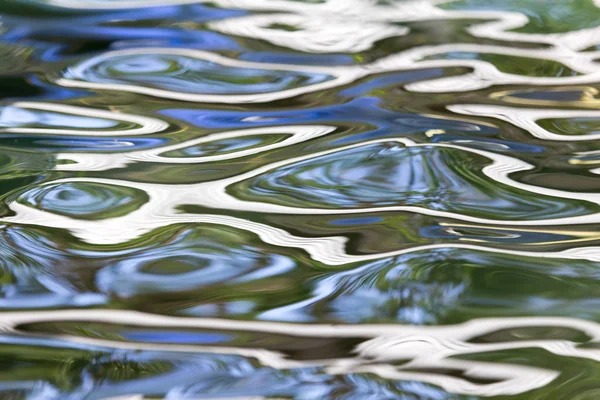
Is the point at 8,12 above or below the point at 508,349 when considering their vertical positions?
above

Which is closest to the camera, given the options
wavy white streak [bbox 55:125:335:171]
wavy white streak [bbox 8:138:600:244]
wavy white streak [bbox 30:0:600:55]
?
wavy white streak [bbox 8:138:600:244]

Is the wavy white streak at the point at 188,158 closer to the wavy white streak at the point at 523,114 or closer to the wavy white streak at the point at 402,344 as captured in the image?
the wavy white streak at the point at 523,114

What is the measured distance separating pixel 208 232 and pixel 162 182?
155 millimetres

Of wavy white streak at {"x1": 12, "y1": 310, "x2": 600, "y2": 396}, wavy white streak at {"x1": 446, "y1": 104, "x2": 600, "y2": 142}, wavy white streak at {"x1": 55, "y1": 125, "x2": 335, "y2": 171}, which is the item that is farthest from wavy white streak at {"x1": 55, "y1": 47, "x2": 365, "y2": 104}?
wavy white streak at {"x1": 12, "y1": 310, "x2": 600, "y2": 396}

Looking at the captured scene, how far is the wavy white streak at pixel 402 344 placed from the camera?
2.09 ft

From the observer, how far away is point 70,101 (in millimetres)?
1203

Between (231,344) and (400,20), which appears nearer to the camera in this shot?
(231,344)

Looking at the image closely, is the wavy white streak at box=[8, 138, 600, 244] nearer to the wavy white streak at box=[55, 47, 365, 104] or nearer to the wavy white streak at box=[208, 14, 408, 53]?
the wavy white streak at box=[55, 47, 365, 104]

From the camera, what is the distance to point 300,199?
946 millimetres

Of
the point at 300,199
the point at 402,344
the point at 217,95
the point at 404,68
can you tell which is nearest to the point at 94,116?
the point at 217,95

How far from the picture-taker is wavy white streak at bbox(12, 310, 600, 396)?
2.09ft

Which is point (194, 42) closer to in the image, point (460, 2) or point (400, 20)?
point (400, 20)

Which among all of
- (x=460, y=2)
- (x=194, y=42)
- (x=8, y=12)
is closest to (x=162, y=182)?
(x=194, y=42)

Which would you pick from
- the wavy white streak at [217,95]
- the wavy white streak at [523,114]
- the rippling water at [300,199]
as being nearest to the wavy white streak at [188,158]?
the rippling water at [300,199]
